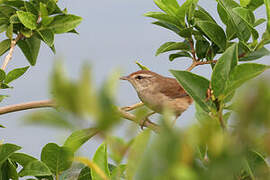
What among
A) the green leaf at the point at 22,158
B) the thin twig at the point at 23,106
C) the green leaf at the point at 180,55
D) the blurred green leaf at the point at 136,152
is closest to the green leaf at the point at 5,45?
the thin twig at the point at 23,106

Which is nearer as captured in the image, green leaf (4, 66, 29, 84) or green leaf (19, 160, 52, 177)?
green leaf (19, 160, 52, 177)

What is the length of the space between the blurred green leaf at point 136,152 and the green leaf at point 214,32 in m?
1.85

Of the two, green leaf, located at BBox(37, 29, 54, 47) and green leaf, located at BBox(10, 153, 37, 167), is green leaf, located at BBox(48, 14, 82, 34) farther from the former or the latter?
green leaf, located at BBox(10, 153, 37, 167)

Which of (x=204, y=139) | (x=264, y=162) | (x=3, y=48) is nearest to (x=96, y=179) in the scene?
(x=264, y=162)

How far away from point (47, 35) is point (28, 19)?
0.19 m

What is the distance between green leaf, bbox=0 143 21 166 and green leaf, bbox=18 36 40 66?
133cm

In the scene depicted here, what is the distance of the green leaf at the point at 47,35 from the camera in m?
3.40

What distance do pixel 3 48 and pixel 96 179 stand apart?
212 cm

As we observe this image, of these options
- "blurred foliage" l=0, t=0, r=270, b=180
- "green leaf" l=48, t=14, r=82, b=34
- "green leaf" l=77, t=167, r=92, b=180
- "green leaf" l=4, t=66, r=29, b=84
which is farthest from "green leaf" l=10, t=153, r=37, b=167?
"green leaf" l=48, t=14, r=82, b=34

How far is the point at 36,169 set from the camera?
97.0 inches

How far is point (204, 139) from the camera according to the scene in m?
0.77

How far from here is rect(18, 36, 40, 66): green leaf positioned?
12.1 ft

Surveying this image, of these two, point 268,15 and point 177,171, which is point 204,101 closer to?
point 177,171

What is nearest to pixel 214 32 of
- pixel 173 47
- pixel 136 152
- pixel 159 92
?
pixel 173 47
